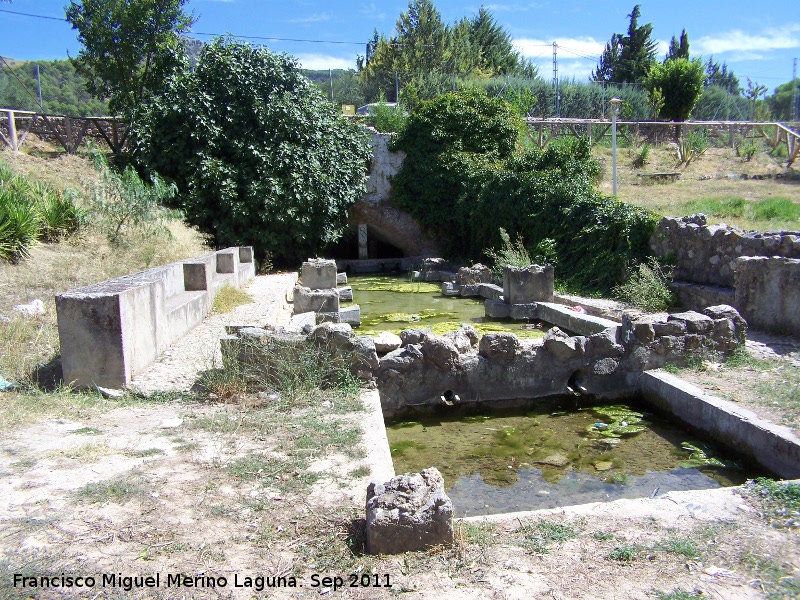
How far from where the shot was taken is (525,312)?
1199 centimetres

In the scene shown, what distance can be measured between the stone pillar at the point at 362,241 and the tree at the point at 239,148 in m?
3.96

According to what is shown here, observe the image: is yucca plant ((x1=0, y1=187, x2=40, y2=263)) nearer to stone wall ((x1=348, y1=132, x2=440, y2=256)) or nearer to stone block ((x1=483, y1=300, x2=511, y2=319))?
stone block ((x1=483, y1=300, x2=511, y2=319))

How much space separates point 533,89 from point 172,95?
22.7 meters

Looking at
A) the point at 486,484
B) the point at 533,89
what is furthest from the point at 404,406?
the point at 533,89

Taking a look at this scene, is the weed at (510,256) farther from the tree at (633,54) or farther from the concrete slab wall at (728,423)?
the tree at (633,54)

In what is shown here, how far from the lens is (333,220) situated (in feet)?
62.0

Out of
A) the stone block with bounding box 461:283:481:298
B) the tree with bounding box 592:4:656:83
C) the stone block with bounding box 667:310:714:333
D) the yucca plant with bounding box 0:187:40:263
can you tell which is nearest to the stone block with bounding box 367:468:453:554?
the stone block with bounding box 667:310:714:333

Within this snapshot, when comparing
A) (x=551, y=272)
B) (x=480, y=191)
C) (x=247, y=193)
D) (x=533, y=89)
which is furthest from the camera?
(x=533, y=89)

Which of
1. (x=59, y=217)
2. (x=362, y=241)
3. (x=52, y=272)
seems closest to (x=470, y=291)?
(x=362, y=241)

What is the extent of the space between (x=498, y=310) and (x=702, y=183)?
1245 cm

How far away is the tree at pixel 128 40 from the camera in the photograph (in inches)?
727

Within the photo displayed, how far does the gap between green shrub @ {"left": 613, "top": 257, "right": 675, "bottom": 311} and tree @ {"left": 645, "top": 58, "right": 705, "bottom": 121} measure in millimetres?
20477

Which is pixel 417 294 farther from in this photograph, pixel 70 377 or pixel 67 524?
pixel 67 524

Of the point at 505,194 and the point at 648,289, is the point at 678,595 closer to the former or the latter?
the point at 648,289
